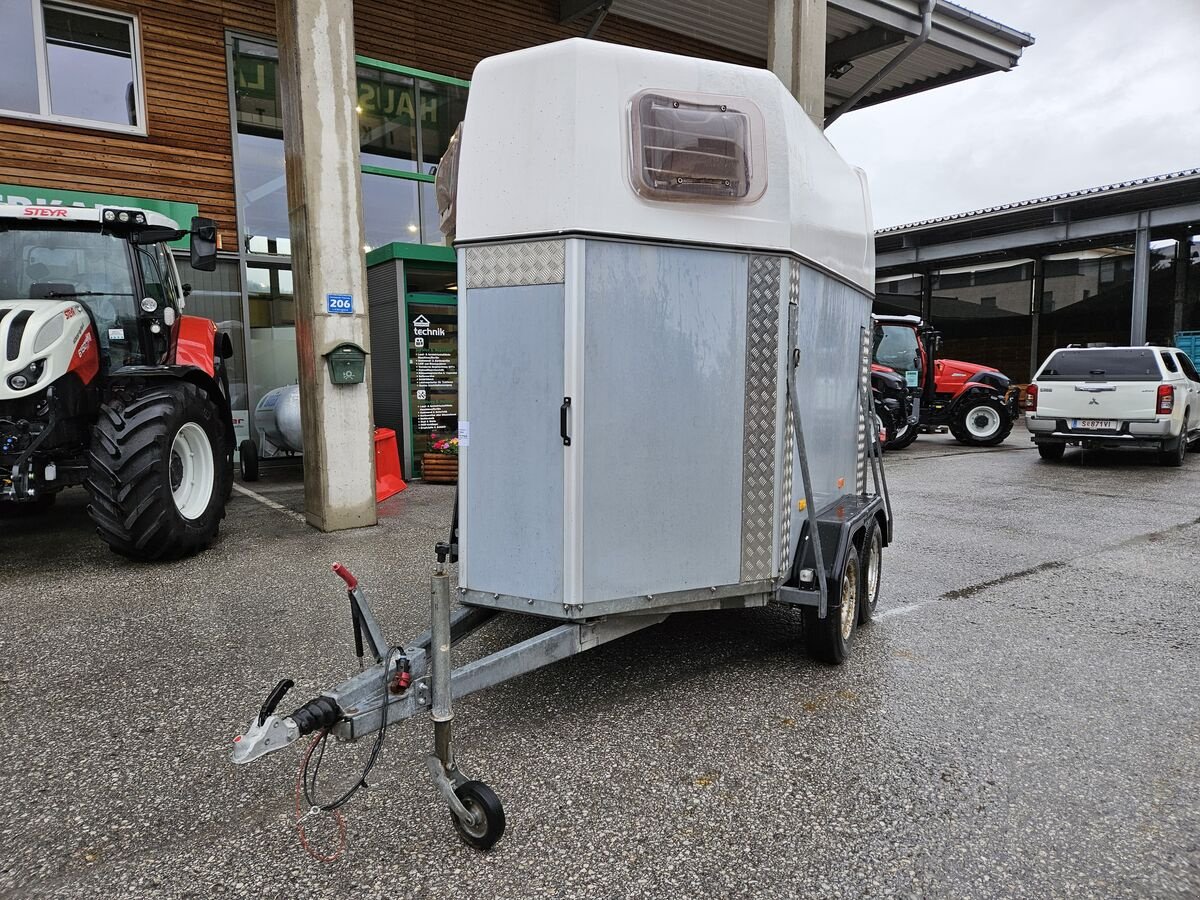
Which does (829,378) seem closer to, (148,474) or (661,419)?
(661,419)

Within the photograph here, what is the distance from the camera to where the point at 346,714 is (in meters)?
2.52

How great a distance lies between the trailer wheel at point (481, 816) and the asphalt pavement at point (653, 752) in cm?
6

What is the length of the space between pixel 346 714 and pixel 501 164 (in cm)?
222

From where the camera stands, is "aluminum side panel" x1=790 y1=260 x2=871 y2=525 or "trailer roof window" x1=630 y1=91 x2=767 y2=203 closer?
"trailer roof window" x1=630 y1=91 x2=767 y2=203

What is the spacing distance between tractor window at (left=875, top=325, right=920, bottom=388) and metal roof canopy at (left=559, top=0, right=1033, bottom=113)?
485cm

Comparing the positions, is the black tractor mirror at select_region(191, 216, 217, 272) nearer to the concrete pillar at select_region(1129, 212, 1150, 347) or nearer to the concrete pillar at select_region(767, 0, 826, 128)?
the concrete pillar at select_region(767, 0, 826, 128)

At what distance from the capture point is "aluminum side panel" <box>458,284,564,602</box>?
3.14 m

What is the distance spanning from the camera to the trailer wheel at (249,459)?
10.2 m

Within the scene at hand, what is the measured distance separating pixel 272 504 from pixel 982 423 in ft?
43.0

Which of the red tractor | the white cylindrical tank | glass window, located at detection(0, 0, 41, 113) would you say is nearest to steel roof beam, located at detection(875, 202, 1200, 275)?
the white cylindrical tank

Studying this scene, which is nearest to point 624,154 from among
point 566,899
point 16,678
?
point 566,899

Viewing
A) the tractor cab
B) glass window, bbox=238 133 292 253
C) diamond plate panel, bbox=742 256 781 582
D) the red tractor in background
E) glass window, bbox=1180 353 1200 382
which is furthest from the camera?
the red tractor in background

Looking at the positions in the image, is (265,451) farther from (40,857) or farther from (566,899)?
(566,899)

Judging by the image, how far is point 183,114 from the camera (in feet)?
34.0
